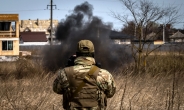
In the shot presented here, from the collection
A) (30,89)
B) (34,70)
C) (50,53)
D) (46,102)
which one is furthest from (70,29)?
(46,102)

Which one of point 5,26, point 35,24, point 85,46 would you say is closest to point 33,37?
point 35,24

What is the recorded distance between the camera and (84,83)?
361 cm

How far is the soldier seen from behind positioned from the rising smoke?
1286cm

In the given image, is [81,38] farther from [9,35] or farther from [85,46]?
[9,35]

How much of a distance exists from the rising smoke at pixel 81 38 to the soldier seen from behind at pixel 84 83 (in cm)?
1286

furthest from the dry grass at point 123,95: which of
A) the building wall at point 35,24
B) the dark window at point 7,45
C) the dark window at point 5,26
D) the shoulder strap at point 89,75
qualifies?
the building wall at point 35,24

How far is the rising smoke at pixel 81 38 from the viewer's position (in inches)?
696

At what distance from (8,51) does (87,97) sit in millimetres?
35007

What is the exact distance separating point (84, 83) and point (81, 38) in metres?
15.7

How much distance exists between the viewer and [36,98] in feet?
24.7

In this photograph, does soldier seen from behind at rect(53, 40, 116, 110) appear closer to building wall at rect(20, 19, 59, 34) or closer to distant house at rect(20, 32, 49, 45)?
distant house at rect(20, 32, 49, 45)

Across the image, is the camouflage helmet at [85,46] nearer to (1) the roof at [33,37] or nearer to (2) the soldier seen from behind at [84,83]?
(2) the soldier seen from behind at [84,83]

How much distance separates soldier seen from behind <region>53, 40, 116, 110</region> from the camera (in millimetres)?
3607

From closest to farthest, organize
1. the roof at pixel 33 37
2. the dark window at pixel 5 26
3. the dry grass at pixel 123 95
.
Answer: the dry grass at pixel 123 95
the dark window at pixel 5 26
the roof at pixel 33 37
